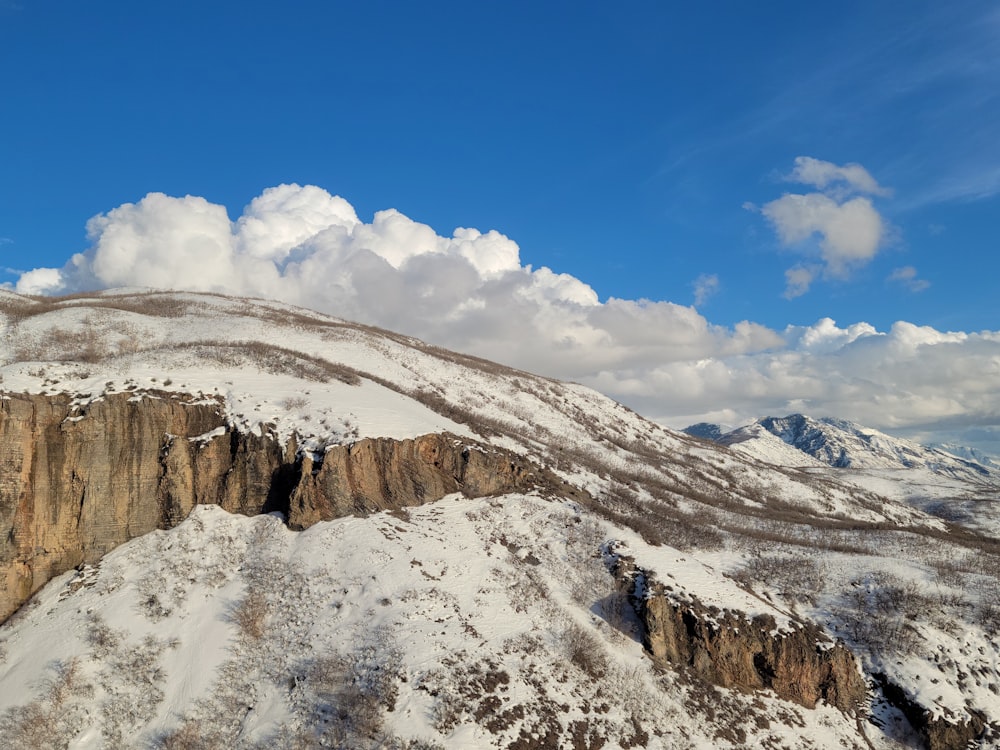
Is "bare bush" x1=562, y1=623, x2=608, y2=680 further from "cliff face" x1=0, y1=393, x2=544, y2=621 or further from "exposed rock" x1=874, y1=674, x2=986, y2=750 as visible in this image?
"exposed rock" x1=874, y1=674, x2=986, y2=750

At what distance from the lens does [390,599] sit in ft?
84.1

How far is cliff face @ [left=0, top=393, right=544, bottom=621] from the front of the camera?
27562 mm

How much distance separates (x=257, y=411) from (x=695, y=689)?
88.6 ft

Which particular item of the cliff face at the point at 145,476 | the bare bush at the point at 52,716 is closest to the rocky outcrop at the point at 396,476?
the cliff face at the point at 145,476

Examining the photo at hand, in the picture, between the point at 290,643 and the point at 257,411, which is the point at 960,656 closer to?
the point at 290,643

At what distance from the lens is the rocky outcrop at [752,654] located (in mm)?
26203

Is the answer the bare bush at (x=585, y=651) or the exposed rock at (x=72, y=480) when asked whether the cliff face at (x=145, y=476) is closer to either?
the exposed rock at (x=72, y=480)

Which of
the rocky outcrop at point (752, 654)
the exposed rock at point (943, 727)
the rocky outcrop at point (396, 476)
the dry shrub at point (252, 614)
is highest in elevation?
the rocky outcrop at point (396, 476)

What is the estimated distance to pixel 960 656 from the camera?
27953mm

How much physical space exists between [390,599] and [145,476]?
1513 cm

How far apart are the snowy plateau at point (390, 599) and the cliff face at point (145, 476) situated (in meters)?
0.11

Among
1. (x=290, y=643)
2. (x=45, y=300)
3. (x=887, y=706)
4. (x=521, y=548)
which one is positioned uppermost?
(x=45, y=300)

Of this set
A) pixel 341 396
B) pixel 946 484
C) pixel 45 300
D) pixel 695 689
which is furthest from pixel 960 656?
pixel 45 300

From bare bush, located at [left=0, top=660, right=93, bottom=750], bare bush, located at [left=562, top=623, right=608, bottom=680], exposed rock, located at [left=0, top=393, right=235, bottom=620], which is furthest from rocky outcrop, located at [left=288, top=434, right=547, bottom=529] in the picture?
bare bush, located at [left=562, top=623, right=608, bottom=680]
